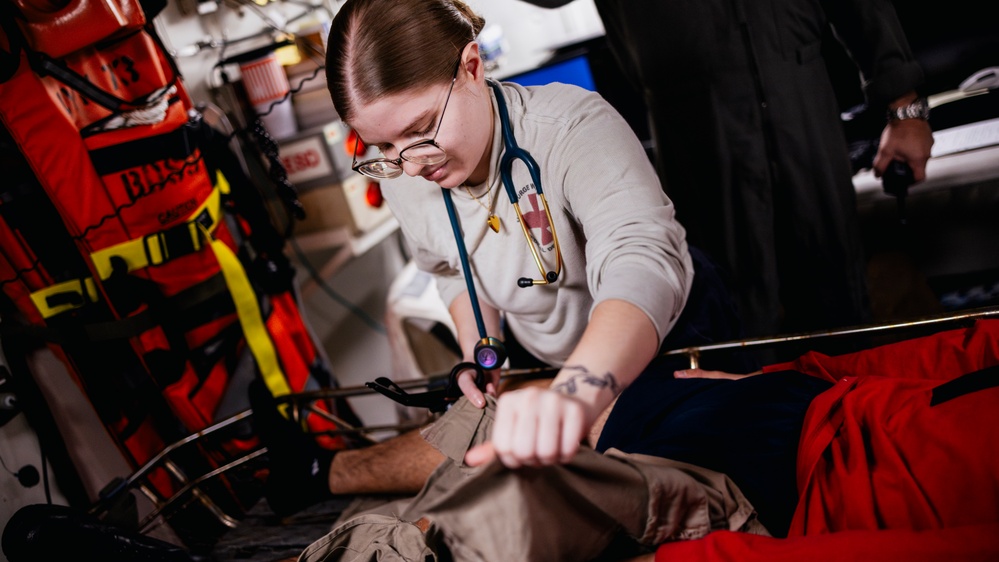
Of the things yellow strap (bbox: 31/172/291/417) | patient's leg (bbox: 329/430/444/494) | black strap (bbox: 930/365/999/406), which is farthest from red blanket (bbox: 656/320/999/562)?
yellow strap (bbox: 31/172/291/417)

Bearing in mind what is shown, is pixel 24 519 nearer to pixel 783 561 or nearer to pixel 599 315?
pixel 599 315

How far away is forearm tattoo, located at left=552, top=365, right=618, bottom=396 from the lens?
2.08 feet

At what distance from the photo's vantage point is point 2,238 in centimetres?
141

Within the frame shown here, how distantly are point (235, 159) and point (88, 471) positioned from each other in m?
0.95

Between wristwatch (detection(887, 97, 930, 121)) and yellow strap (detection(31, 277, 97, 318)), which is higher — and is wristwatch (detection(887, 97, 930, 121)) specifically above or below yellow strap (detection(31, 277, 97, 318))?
below

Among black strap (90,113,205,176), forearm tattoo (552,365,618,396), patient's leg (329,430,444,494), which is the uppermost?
black strap (90,113,205,176)

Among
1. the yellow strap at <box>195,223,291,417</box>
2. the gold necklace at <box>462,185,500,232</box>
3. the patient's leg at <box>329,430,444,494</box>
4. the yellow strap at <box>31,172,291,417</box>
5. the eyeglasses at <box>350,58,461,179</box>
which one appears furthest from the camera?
the yellow strap at <box>195,223,291,417</box>

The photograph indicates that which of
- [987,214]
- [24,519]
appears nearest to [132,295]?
[24,519]

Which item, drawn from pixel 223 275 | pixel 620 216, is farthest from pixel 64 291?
pixel 620 216

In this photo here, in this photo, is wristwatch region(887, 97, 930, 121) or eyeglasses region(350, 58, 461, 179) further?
wristwatch region(887, 97, 930, 121)

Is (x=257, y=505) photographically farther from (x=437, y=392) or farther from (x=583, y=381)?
(x=583, y=381)

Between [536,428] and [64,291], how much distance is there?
4.80 feet

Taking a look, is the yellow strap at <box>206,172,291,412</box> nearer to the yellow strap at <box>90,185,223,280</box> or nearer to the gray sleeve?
the yellow strap at <box>90,185,223,280</box>

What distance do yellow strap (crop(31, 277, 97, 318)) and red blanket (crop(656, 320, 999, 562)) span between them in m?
1.51
